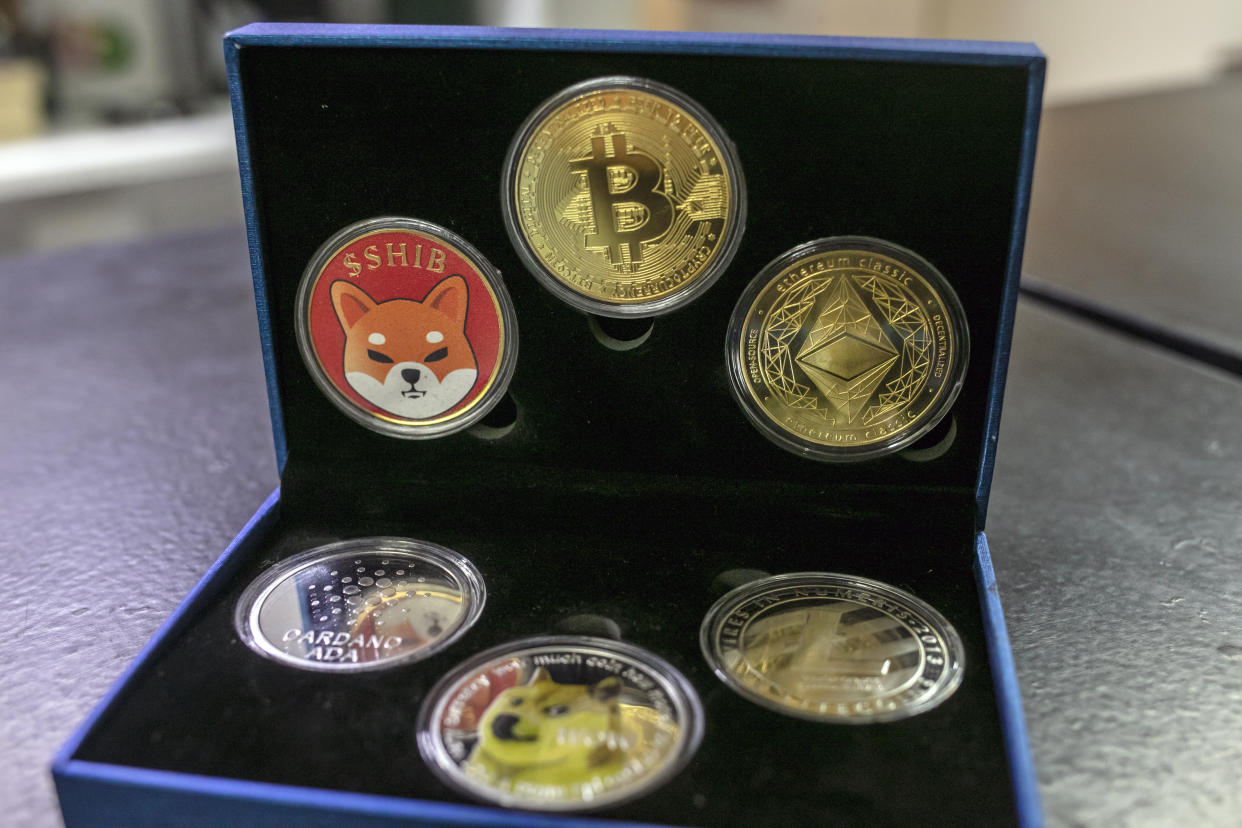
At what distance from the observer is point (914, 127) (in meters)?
0.64

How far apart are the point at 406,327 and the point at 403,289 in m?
0.03

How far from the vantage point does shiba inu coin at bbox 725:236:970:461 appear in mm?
669

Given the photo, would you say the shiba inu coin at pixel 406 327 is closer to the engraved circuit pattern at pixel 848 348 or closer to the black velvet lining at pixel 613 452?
the black velvet lining at pixel 613 452

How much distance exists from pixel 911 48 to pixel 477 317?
1.01 ft

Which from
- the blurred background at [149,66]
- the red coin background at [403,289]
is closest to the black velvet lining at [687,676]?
the red coin background at [403,289]

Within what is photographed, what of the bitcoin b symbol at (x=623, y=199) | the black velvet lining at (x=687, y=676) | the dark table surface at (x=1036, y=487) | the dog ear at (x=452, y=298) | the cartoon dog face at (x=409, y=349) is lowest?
the dark table surface at (x=1036, y=487)

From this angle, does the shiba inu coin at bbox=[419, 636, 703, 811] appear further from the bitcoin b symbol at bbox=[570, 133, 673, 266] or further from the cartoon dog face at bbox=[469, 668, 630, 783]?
the bitcoin b symbol at bbox=[570, 133, 673, 266]

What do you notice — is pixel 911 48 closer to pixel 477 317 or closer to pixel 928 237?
pixel 928 237

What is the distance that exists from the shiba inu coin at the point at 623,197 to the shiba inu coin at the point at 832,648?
0.65ft

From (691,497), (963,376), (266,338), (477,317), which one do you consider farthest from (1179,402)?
(266,338)

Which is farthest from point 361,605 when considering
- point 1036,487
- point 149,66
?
point 149,66

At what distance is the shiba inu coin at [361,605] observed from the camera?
60 cm

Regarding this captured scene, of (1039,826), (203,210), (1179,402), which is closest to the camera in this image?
(1039,826)

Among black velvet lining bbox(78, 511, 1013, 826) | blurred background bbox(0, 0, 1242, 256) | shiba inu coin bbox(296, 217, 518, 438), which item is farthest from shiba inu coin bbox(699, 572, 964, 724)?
blurred background bbox(0, 0, 1242, 256)
